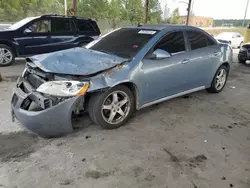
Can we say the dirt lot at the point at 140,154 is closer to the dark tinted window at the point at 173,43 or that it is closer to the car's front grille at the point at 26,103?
the car's front grille at the point at 26,103

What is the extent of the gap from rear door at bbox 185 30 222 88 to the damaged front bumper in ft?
7.58

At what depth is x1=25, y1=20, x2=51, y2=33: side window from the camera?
305 inches

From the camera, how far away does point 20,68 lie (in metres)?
7.48

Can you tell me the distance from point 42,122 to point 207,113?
2844 millimetres

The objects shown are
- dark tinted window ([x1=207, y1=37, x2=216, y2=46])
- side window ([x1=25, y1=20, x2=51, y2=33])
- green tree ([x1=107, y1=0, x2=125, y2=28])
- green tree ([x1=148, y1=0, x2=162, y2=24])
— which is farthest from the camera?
green tree ([x1=148, y1=0, x2=162, y2=24])

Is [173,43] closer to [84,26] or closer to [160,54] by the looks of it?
[160,54]

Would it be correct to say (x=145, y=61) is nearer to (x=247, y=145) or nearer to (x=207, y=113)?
(x=207, y=113)

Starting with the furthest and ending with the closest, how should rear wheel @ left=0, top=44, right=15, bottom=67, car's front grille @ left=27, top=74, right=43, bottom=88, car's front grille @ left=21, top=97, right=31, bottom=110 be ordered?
1. rear wheel @ left=0, top=44, right=15, bottom=67
2. car's front grille @ left=27, top=74, right=43, bottom=88
3. car's front grille @ left=21, top=97, right=31, bottom=110

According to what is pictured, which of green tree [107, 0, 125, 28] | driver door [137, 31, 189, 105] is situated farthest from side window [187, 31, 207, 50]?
green tree [107, 0, 125, 28]

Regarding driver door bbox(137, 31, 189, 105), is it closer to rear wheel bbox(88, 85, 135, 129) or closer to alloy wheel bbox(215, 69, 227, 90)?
rear wheel bbox(88, 85, 135, 129)

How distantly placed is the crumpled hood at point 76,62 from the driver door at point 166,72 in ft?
1.67

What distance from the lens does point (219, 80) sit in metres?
5.38

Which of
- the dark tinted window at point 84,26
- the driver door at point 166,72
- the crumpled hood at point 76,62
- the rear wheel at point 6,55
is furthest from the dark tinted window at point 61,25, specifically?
the driver door at point 166,72

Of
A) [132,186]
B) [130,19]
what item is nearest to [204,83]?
[132,186]
